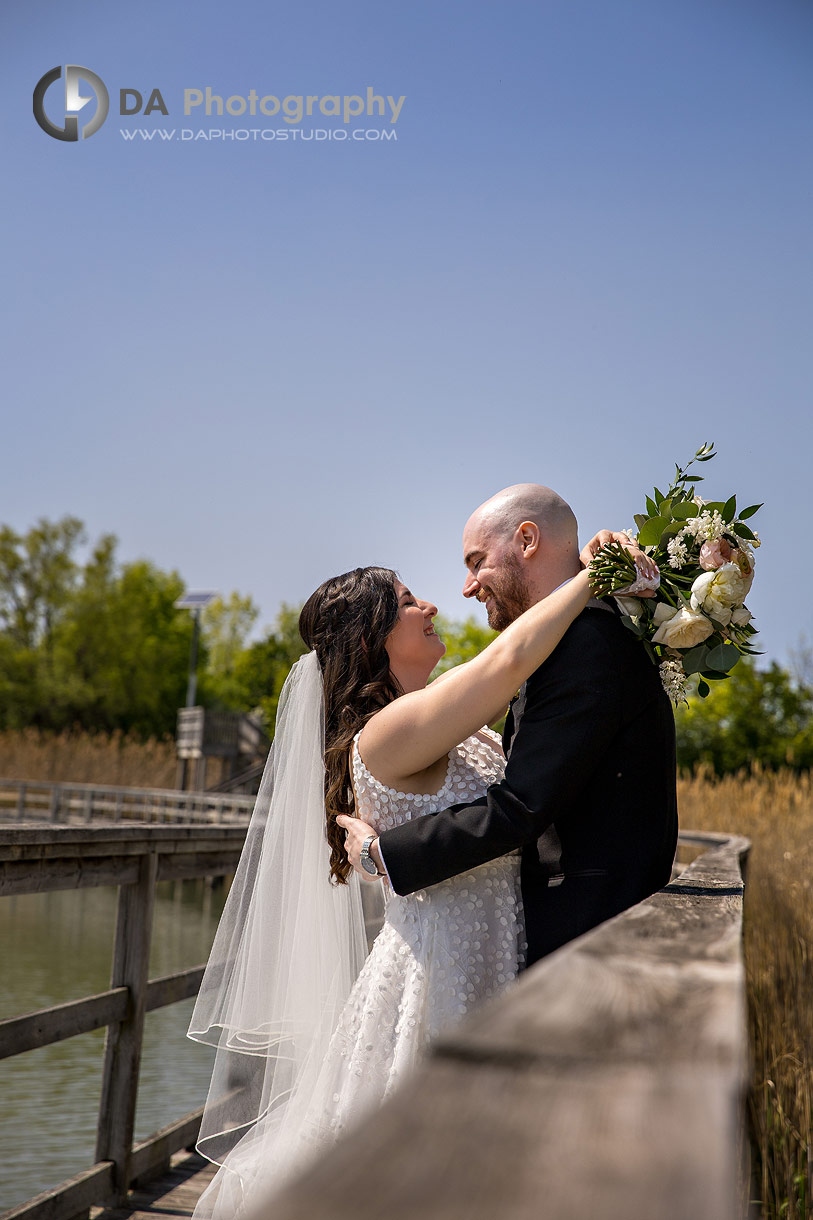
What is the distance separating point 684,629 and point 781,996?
4.20m

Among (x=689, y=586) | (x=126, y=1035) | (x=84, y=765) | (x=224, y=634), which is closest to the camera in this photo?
(x=689, y=586)

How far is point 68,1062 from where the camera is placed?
7.25 meters

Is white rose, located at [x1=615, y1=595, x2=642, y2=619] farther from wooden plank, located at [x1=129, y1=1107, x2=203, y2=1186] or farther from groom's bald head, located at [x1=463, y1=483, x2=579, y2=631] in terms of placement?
wooden plank, located at [x1=129, y1=1107, x2=203, y2=1186]

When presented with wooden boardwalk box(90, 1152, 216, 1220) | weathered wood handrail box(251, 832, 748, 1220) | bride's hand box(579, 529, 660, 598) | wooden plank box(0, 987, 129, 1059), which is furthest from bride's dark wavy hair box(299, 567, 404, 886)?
weathered wood handrail box(251, 832, 748, 1220)

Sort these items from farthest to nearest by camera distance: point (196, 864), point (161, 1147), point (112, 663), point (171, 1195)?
point (112, 663) → point (196, 864) → point (161, 1147) → point (171, 1195)

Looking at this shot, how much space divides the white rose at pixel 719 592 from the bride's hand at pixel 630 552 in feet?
0.34

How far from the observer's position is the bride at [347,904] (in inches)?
95.7

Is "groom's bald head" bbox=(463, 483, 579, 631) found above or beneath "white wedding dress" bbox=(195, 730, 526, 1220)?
above

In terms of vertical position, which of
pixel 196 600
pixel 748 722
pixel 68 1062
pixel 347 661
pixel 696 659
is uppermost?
pixel 196 600

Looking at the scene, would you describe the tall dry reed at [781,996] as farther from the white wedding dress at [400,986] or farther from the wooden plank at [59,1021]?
the wooden plank at [59,1021]

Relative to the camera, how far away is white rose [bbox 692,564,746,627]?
2.32 metres

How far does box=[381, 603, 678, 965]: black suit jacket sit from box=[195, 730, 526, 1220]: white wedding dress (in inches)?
4.8

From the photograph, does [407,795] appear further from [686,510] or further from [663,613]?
[686,510]

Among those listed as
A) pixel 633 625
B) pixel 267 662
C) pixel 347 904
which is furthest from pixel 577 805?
pixel 267 662
